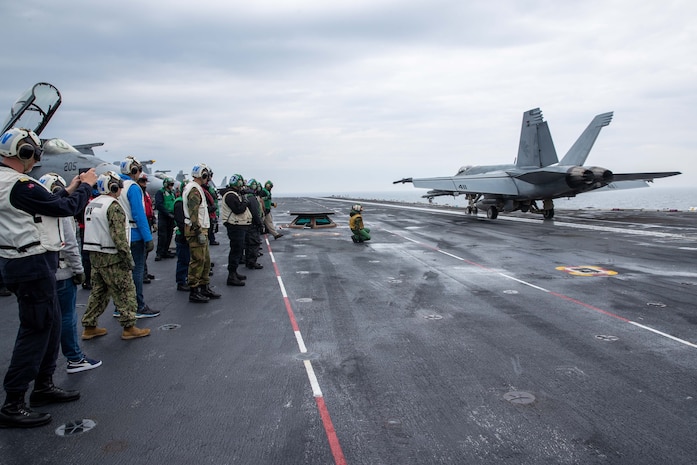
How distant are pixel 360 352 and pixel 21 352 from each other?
3.57 meters

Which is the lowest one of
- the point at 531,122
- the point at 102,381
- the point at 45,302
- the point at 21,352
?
the point at 102,381

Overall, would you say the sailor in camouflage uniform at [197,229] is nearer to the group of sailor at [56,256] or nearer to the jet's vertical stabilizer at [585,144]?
the group of sailor at [56,256]

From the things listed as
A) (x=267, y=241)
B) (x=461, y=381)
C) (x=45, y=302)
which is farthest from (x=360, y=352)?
(x=267, y=241)

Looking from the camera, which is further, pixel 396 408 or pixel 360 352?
pixel 360 352

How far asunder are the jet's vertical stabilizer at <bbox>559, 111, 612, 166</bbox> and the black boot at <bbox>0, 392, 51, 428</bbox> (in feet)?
83.0

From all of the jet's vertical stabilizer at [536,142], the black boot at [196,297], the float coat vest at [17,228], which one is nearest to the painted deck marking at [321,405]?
the black boot at [196,297]

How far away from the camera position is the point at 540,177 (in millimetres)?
Answer: 22422

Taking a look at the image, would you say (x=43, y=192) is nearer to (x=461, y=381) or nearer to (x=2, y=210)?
(x=2, y=210)

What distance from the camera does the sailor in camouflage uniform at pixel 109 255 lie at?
599 centimetres

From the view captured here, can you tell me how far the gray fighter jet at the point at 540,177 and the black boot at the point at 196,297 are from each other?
1869 cm

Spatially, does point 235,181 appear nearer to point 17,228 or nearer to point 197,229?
point 197,229

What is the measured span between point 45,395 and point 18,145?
8.01 ft

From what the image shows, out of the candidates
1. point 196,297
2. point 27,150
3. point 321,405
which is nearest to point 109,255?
point 27,150

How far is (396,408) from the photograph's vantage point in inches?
163
